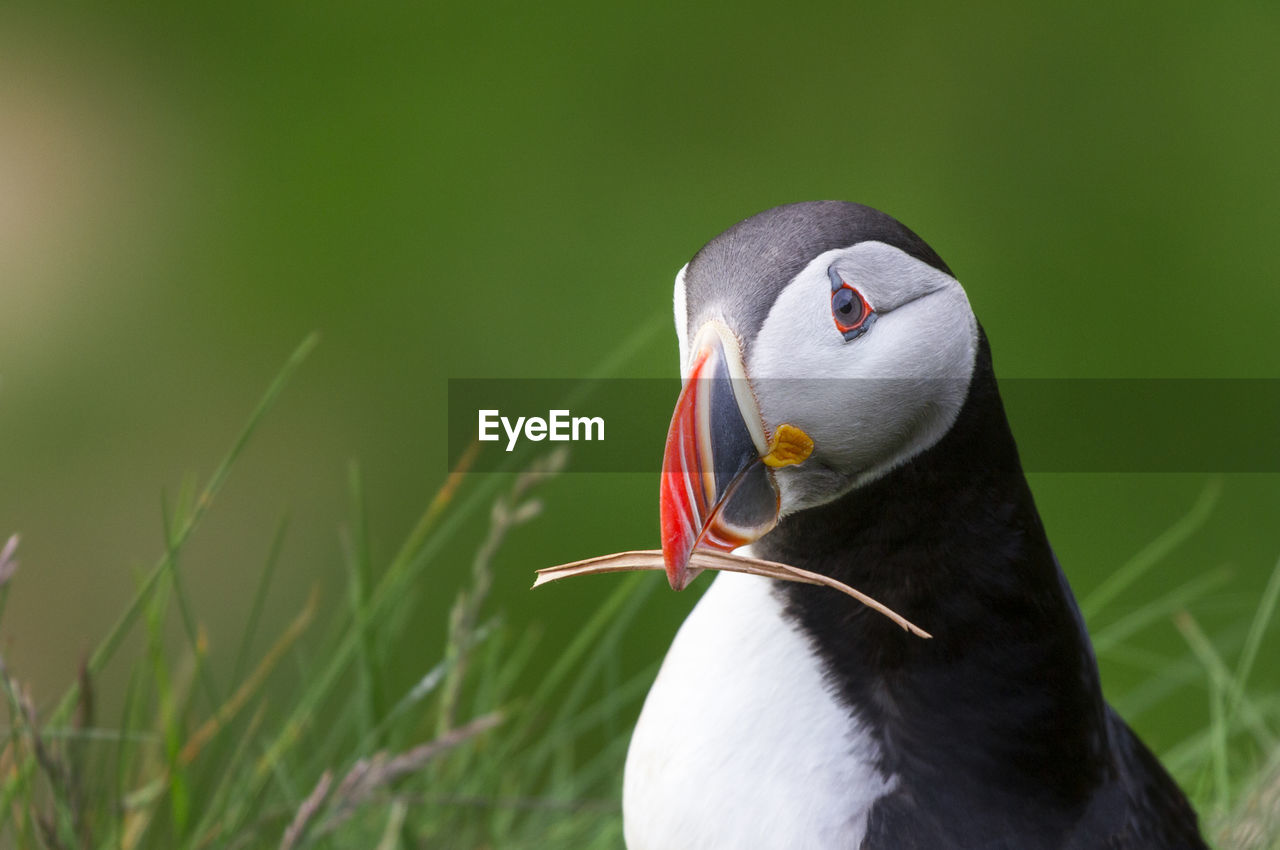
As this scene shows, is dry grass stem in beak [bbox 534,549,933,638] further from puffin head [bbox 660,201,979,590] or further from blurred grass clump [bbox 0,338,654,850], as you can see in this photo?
blurred grass clump [bbox 0,338,654,850]

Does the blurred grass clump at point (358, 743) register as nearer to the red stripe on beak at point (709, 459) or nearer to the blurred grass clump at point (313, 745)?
the blurred grass clump at point (313, 745)

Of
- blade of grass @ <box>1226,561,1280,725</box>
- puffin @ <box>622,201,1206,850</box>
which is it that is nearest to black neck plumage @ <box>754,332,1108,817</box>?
puffin @ <box>622,201,1206,850</box>

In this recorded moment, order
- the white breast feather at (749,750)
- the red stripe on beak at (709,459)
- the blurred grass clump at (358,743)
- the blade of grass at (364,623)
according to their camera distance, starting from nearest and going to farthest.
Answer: the red stripe on beak at (709,459) → the white breast feather at (749,750) → the blurred grass clump at (358,743) → the blade of grass at (364,623)

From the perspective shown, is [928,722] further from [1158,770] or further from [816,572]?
[1158,770]

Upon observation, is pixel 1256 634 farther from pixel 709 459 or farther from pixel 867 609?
pixel 709 459

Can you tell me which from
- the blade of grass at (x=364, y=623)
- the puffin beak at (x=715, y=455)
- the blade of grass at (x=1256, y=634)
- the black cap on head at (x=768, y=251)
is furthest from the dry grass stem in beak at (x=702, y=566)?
the blade of grass at (x=1256, y=634)

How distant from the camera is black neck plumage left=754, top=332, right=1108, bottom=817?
855 mm

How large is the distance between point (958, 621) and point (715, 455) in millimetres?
224

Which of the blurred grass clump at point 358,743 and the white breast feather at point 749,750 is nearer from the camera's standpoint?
the white breast feather at point 749,750

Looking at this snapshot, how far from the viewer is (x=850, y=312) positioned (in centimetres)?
78

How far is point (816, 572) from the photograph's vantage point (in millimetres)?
879

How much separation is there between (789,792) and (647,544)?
1556mm

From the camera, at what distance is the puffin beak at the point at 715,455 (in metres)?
0.74

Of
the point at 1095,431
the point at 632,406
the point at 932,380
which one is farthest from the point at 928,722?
the point at 1095,431
